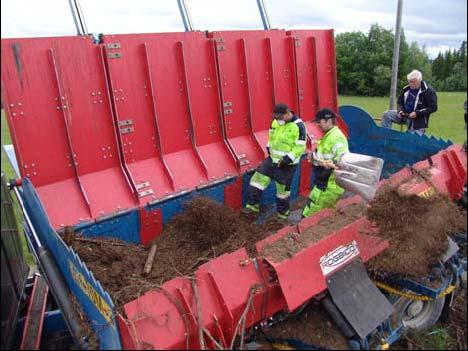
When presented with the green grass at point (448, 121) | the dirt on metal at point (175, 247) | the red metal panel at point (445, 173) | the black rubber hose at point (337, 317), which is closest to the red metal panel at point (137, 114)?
the dirt on metal at point (175, 247)

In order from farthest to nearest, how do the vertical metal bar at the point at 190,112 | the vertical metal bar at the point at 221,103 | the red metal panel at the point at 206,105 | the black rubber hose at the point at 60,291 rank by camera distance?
the vertical metal bar at the point at 221,103 → the red metal panel at the point at 206,105 → the vertical metal bar at the point at 190,112 → the black rubber hose at the point at 60,291

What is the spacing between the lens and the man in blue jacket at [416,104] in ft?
20.4

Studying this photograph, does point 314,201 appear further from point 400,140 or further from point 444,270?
point 400,140

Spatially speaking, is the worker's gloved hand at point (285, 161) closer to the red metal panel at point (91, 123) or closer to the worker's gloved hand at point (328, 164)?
the worker's gloved hand at point (328, 164)

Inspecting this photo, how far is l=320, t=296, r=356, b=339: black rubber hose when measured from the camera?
318cm

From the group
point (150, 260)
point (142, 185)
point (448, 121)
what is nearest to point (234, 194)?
point (142, 185)

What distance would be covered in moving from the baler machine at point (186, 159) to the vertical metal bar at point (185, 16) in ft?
1.06

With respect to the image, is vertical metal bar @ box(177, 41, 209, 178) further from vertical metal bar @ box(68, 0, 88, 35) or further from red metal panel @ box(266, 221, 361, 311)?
red metal panel @ box(266, 221, 361, 311)

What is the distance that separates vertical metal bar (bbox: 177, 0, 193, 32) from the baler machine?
12.8 inches

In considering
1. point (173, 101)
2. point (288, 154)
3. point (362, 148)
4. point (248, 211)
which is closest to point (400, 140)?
point (362, 148)

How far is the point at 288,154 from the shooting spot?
5.01 metres

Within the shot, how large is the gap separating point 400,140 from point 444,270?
2.56 m

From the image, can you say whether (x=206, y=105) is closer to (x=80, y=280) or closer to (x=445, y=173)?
(x=445, y=173)

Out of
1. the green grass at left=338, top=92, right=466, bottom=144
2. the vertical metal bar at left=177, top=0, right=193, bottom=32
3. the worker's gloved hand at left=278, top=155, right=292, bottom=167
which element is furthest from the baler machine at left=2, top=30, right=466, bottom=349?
the green grass at left=338, top=92, right=466, bottom=144
